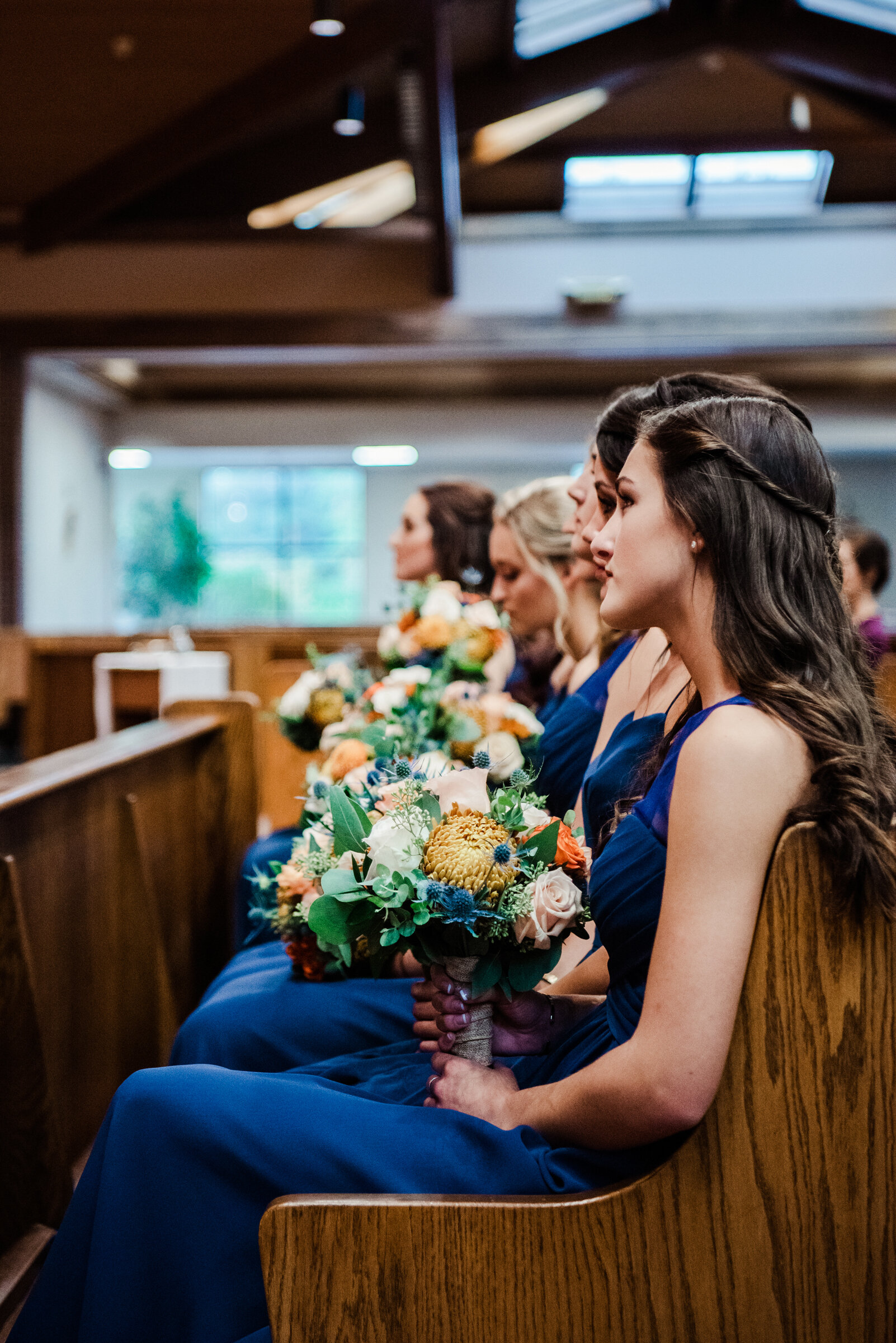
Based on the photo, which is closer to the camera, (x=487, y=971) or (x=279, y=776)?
(x=487, y=971)

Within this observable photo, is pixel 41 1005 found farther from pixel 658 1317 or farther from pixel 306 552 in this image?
pixel 306 552

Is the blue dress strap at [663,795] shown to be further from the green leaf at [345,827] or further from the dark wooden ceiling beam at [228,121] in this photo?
the dark wooden ceiling beam at [228,121]

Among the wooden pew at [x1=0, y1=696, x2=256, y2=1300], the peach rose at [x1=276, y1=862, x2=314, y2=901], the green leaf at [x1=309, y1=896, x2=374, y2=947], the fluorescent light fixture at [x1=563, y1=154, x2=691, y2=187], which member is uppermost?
the fluorescent light fixture at [x1=563, y1=154, x2=691, y2=187]

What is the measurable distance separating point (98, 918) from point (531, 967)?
4.86 feet

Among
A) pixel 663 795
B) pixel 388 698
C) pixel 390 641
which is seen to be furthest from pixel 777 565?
pixel 390 641

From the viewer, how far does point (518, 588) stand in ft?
9.14

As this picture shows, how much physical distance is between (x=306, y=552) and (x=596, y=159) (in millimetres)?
5778

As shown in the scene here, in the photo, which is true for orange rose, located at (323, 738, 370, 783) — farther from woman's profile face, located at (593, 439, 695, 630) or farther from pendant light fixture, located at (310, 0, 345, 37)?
pendant light fixture, located at (310, 0, 345, 37)

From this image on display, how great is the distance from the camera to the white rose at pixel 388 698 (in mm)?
2545

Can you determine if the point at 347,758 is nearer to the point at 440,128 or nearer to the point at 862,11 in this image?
the point at 440,128

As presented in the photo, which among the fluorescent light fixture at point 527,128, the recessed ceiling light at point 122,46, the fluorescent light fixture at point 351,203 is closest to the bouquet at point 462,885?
the recessed ceiling light at point 122,46

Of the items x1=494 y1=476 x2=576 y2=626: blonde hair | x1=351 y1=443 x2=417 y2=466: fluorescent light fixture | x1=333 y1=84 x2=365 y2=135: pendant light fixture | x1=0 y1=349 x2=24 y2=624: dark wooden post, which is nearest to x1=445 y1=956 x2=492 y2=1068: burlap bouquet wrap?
x1=494 y1=476 x2=576 y2=626: blonde hair

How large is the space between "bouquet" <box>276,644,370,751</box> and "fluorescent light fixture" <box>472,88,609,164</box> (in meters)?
5.93

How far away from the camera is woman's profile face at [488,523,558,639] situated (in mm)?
2744
